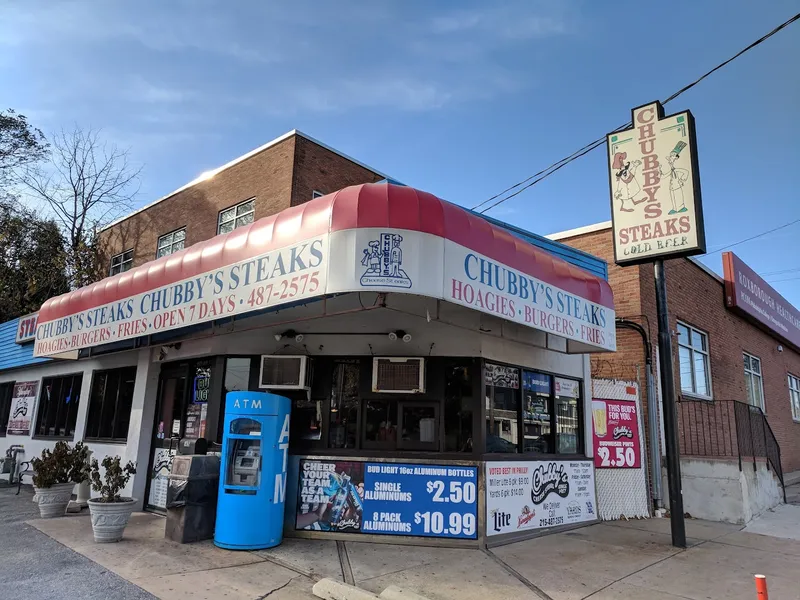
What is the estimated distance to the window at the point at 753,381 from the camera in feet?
56.2

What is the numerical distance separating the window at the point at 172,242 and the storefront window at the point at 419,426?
28.5 feet

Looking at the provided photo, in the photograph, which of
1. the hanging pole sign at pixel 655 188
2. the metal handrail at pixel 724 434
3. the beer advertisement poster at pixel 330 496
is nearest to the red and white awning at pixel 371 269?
the hanging pole sign at pixel 655 188

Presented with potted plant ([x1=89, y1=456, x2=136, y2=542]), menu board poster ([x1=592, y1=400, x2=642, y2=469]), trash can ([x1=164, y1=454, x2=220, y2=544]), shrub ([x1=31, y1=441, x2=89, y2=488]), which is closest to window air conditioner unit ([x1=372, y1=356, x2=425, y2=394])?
trash can ([x1=164, y1=454, x2=220, y2=544])

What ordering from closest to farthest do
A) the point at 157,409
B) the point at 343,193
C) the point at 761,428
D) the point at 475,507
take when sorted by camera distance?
the point at 343,193, the point at 475,507, the point at 157,409, the point at 761,428

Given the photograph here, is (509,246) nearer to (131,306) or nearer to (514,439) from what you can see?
(514,439)

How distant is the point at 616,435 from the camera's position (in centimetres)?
1057

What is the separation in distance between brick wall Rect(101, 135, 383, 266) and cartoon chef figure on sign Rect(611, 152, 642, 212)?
5.83 meters

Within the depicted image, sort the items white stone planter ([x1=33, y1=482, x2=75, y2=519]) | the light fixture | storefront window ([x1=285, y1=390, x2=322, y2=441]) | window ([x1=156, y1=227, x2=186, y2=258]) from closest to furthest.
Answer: the light fixture < storefront window ([x1=285, y1=390, x2=322, y2=441]) < white stone planter ([x1=33, y1=482, x2=75, y2=519]) < window ([x1=156, y1=227, x2=186, y2=258])

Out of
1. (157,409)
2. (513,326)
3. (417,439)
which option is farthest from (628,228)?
(157,409)

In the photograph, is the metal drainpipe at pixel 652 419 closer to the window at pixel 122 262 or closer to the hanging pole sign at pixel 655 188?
the hanging pole sign at pixel 655 188

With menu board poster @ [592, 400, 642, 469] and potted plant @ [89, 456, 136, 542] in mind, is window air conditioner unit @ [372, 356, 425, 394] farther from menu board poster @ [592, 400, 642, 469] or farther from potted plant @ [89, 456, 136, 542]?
menu board poster @ [592, 400, 642, 469]

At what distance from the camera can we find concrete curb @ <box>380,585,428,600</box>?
524 cm

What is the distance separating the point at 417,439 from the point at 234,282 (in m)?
3.43

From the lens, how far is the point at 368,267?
5.74 m
